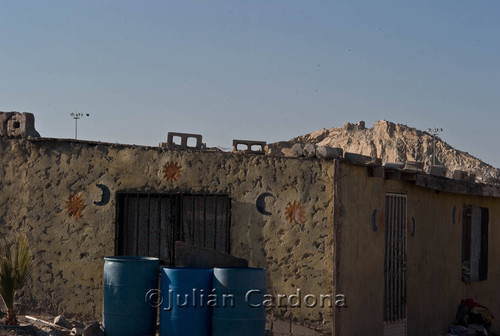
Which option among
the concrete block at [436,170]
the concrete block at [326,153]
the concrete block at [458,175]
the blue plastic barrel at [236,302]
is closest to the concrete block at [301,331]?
the concrete block at [326,153]

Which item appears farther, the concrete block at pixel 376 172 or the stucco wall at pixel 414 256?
the concrete block at pixel 376 172

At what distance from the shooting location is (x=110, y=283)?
23.5 feet

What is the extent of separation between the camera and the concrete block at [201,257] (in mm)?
7285

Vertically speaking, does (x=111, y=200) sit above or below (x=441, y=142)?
below

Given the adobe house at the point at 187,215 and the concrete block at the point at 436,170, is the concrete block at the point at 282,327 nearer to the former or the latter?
the adobe house at the point at 187,215

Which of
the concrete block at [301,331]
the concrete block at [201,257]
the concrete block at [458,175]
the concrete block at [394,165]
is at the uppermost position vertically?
the concrete block at [394,165]

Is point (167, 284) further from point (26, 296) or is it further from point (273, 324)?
point (26, 296)

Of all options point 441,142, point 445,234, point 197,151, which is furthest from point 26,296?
point 441,142

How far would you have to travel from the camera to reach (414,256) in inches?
445

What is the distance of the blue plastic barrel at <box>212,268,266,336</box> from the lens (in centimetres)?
685

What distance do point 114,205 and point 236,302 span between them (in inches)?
124

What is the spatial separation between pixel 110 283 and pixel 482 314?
748 cm

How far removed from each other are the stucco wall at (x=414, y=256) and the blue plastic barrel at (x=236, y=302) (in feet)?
8.41

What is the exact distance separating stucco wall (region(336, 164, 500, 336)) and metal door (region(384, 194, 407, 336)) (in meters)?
0.15
